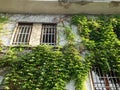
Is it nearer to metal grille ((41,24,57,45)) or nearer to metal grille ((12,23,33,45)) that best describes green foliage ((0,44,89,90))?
metal grille ((12,23,33,45))

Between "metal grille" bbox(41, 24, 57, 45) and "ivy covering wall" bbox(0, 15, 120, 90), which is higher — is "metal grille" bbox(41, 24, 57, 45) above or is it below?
above

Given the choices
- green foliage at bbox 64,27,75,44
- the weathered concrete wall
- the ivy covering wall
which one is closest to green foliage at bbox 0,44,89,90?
the ivy covering wall

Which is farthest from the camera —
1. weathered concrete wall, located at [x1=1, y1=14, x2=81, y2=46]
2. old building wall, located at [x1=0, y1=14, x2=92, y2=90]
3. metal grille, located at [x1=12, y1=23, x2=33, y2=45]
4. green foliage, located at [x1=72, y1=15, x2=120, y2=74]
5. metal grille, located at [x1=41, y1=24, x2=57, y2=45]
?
weathered concrete wall, located at [x1=1, y1=14, x2=81, y2=46]

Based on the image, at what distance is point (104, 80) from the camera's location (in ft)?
27.0

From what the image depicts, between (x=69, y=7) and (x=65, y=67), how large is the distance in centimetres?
332

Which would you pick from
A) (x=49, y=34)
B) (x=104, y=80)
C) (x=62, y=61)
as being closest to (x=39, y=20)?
(x=49, y=34)

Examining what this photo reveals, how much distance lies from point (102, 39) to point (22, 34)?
338cm

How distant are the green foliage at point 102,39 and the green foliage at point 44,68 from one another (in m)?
0.64

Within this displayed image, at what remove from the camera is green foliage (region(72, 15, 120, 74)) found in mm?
8562

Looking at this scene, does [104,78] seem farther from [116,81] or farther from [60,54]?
[60,54]

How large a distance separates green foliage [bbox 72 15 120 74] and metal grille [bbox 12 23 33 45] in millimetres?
2052

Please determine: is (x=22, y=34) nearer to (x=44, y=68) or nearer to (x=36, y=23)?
(x=36, y=23)

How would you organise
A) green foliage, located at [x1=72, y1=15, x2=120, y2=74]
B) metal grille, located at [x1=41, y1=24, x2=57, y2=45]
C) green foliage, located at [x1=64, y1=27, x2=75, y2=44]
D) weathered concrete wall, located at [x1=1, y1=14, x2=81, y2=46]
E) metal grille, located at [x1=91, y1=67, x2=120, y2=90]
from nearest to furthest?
metal grille, located at [x1=91, y1=67, x2=120, y2=90]
green foliage, located at [x1=72, y1=15, x2=120, y2=74]
green foliage, located at [x1=64, y1=27, x2=75, y2=44]
metal grille, located at [x1=41, y1=24, x2=57, y2=45]
weathered concrete wall, located at [x1=1, y1=14, x2=81, y2=46]

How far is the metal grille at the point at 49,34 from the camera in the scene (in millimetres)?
9802
